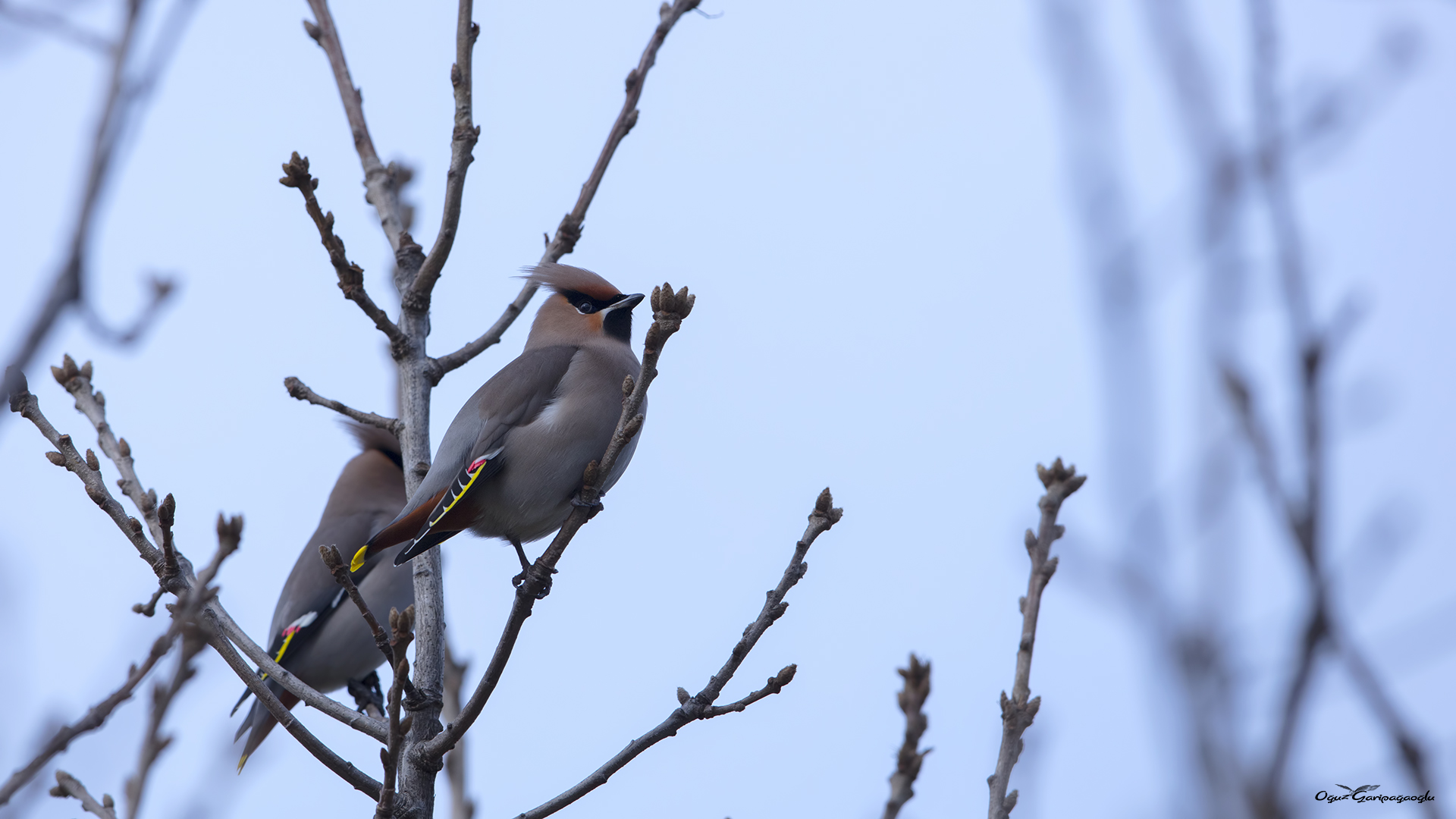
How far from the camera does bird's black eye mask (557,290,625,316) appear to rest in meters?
4.84

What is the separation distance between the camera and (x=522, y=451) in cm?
396

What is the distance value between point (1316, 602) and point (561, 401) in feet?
10.2

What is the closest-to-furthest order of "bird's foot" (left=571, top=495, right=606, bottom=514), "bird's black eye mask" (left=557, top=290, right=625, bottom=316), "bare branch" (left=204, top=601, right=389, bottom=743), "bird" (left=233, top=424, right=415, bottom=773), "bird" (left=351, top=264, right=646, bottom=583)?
1. "bare branch" (left=204, top=601, right=389, bottom=743)
2. "bird's foot" (left=571, top=495, right=606, bottom=514)
3. "bird" (left=351, top=264, right=646, bottom=583)
4. "bird's black eye mask" (left=557, top=290, right=625, bottom=316)
5. "bird" (left=233, top=424, right=415, bottom=773)

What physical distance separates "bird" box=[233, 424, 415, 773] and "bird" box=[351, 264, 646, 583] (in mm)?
1713

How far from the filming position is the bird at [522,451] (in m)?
3.68

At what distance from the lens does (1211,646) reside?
1395mm

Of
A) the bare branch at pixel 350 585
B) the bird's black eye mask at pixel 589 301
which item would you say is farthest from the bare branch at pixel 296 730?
the bird's black eye mask at pixel 589 301

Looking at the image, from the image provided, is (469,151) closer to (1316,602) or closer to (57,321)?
(57,321)

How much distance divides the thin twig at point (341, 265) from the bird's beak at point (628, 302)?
124 cm

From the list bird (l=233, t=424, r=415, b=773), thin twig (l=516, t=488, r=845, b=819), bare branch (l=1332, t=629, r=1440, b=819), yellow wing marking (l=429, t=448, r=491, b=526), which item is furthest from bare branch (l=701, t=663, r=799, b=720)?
bird (l=233, t=424, r=415, b=773)

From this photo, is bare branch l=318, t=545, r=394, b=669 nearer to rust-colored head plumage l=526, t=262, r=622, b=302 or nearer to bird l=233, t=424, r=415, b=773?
rust-colored head plumage l=526, t=262, r=622, b=302

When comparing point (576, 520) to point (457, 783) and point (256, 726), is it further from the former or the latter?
point (256, 726)

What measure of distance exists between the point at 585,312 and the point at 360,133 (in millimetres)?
1096

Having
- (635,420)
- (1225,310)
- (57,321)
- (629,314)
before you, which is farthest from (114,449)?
(1225,310)
